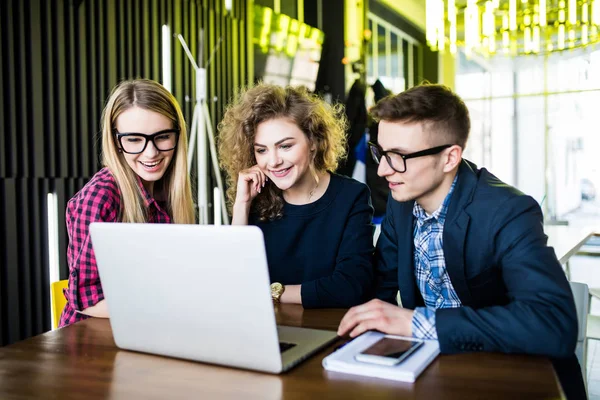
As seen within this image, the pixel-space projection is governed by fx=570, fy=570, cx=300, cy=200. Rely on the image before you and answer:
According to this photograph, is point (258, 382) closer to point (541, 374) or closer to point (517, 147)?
point (541, 374)

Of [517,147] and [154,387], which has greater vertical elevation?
[517,147]

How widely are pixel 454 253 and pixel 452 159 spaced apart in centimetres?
26

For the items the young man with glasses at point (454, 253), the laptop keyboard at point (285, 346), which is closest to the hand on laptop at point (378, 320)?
the young man with glasses at point (454, 253)

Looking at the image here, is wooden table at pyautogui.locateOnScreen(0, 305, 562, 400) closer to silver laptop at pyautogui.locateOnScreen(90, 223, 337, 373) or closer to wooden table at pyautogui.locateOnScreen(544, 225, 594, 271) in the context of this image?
silver laptop at pyautogui.locateOnScreen(90, 223, 337, 373)

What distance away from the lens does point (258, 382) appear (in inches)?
38.7

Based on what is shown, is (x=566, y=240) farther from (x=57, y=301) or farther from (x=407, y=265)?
(x=57, y=301)

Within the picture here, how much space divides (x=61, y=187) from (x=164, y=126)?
5.65ft

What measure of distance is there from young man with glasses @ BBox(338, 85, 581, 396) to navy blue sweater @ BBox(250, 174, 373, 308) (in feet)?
0.43

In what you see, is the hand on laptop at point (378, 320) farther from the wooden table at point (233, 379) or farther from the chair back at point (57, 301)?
the chair back at point (57, 301)

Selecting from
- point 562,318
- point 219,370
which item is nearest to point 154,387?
point 219,370

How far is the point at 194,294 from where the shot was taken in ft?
3.38

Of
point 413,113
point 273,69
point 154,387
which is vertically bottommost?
point 154,387

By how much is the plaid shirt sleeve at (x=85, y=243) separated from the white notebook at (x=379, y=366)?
0.79 metres

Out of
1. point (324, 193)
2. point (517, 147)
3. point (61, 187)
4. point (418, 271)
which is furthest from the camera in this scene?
point (517, 147)
